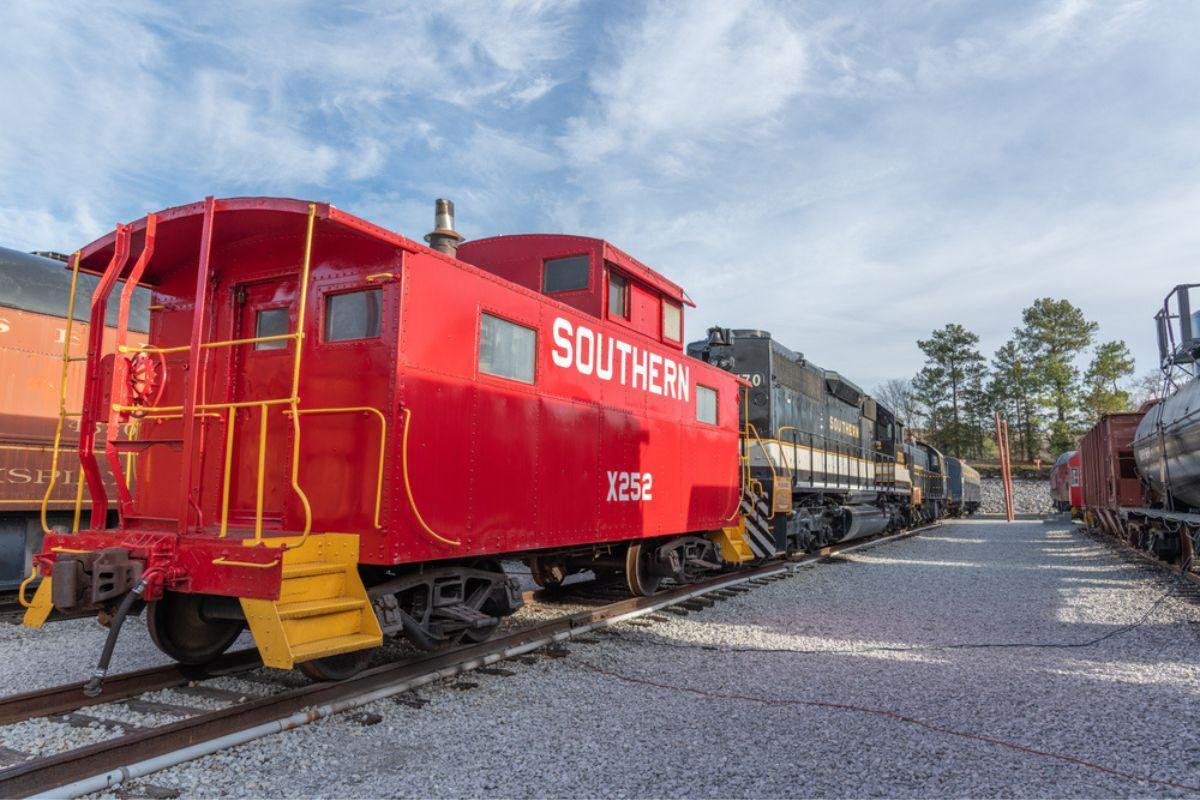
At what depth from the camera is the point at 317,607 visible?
4188 millimetres

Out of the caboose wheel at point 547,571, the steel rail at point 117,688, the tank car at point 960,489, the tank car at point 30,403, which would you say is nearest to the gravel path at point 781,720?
the caboose wheel at point 547,571

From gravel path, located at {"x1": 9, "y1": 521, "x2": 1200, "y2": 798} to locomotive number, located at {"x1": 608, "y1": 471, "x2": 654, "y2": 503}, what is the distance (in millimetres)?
1277

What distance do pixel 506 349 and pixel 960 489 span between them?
35.3m

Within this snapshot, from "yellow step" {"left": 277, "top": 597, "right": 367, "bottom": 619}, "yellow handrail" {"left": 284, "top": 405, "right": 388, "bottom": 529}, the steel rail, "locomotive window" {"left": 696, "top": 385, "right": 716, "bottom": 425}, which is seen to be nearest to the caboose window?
"yellow handrail" {"left": 284, "top": 405, "right": 388, "bottom": 529}

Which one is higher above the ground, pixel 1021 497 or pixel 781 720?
pixel 1021 497

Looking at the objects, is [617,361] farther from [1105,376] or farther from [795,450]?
[1105,376]

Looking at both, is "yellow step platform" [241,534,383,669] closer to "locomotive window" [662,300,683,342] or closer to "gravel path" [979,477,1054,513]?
"locomotive window" [662,300,683,342]

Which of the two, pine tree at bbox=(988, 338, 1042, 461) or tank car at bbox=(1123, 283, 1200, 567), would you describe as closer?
Result: tank car at bbox=(1123, 283, 1200, 567)

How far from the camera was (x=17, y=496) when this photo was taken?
7391 mm

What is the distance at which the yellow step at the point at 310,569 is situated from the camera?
4.12m

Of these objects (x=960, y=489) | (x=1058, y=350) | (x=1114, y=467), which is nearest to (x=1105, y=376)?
(x=1058, y=350)

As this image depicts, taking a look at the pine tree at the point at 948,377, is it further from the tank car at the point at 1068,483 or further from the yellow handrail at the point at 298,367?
the yellow handrail at the point at 298,367

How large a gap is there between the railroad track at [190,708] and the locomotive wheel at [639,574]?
1.27m

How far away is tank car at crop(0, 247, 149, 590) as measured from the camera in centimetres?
746
